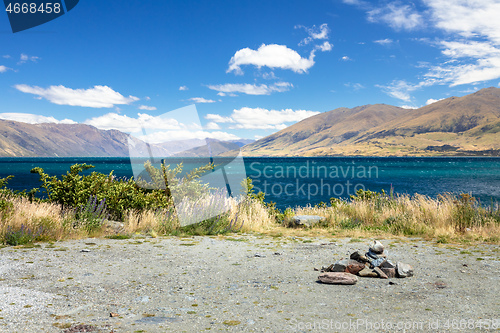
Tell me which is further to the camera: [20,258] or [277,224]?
[277,224]

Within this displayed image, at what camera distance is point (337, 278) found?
584 centimetres

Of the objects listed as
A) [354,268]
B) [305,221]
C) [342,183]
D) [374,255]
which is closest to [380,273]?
[354,268]

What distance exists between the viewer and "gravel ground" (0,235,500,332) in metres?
4.06

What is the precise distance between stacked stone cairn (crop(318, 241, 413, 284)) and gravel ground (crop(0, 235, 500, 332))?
0.19 meters

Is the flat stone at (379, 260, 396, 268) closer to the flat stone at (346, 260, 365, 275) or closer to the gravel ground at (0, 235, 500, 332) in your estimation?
the flat stone at (346, 260, 365, 275)

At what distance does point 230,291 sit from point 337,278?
6.31 feet

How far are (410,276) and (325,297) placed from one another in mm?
2147

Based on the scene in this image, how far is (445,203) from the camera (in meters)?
12.5

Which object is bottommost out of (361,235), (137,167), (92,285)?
(361,235)

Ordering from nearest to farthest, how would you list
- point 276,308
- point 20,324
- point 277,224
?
point 20,324, point 276,308, point 277,224

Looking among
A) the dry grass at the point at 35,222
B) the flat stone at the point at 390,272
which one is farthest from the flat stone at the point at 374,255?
the dry grass at the point at 35,222

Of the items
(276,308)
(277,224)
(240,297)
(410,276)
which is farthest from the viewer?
(277,224)

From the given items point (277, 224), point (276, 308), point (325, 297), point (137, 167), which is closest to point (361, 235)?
point (277, 224)

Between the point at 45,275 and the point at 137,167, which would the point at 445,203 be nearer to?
the point at 137,167
